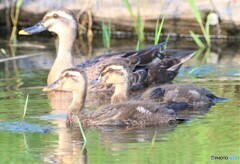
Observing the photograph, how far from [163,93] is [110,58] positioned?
185 centimetres

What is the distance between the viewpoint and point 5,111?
9.53 meters

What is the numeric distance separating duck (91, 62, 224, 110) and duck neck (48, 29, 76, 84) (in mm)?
2187

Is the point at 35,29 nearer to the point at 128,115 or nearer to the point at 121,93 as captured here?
the point at 121,93

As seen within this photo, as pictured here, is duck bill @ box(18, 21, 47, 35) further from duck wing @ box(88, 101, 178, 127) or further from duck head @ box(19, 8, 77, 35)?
duck wing @ box(88, 101, 178, 127)

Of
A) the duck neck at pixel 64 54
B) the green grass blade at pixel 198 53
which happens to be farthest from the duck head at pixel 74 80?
the green grass blade at pixel 198 53

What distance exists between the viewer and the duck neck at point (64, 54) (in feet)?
39.1

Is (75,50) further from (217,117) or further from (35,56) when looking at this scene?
(217,117)

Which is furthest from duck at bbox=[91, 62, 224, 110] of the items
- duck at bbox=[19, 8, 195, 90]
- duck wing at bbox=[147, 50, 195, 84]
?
duck wing at bbox=[147, 50, 195, 84]

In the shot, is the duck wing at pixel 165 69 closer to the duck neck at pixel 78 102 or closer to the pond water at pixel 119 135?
the pond water at pixel 119 135

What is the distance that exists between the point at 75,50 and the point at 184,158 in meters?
7.95

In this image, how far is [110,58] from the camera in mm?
11273

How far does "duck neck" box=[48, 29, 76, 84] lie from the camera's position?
11.9 meters

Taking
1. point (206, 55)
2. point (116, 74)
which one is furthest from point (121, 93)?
point (206, 55)

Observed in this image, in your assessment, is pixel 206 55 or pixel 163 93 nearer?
pixel 163 93
